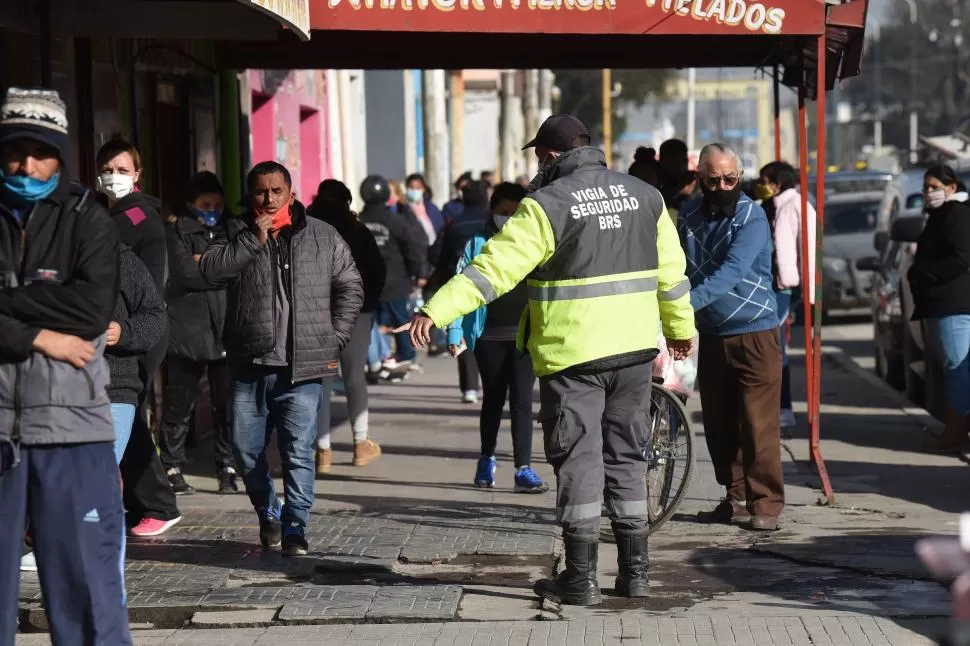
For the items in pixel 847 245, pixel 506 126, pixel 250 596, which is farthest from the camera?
pixel 506 126

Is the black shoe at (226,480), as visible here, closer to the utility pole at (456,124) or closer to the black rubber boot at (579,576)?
the black rubber boot at (579,576)

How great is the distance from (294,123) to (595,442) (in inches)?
466

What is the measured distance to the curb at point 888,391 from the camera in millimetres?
12539

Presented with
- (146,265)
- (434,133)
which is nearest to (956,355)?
(146,265)

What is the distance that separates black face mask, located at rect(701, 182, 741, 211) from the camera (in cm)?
831

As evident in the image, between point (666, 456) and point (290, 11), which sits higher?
point (290, 11)

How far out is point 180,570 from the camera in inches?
296

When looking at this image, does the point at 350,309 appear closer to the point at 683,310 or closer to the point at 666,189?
the point at 683,310

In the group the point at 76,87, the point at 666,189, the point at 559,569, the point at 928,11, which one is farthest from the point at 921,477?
the point at 928,11

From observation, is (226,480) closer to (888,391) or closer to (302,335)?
(302,335)

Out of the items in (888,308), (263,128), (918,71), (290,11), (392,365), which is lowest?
(392,365)

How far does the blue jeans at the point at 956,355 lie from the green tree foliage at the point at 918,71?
61.7 metres

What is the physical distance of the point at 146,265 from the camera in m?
7.32

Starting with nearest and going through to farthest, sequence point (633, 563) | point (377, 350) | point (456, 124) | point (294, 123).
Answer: point (633, 563)
point (377, 350)
point (294, 123)
point (456, 124)
